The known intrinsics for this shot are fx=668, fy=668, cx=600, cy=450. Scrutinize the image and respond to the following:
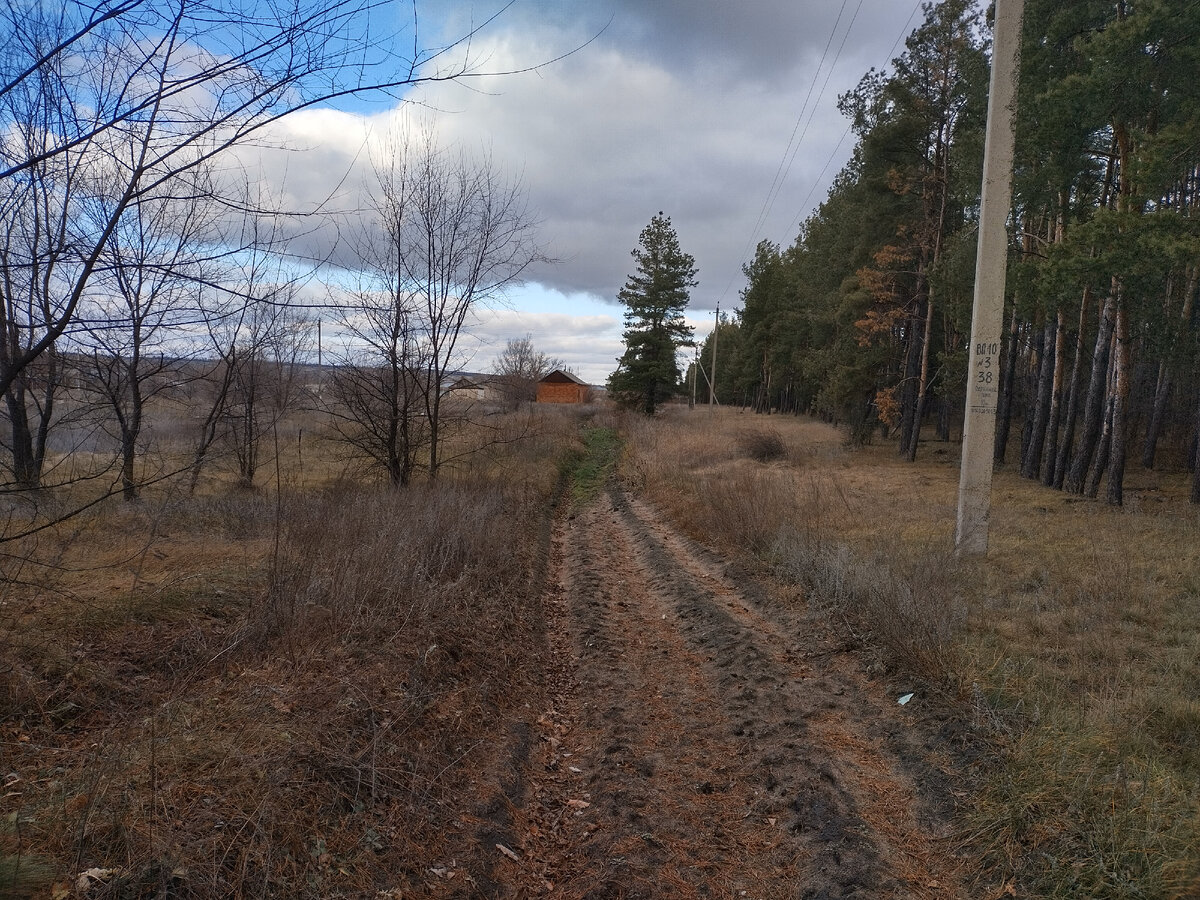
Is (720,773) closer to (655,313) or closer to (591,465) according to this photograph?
(591,465)

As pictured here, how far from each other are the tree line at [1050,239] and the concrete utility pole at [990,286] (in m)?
3.12

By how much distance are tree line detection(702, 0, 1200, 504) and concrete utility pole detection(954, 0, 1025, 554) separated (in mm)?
3120

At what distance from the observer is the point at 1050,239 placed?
680 inches

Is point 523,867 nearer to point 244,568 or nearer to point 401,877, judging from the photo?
point 401,877

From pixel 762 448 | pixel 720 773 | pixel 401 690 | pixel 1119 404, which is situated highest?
pixel 1119 404

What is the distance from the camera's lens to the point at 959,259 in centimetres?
1592

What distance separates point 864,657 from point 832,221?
30.6 m

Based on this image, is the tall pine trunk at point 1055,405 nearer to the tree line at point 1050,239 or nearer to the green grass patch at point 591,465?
the tree line at point 1050,239

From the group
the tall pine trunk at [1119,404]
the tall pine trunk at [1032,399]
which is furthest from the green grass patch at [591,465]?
the tall pine trunk at [1032,399]

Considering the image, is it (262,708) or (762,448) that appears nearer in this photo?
(262,708)

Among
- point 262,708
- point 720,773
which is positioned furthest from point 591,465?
point 262,708

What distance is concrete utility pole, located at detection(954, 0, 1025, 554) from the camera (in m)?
8.55

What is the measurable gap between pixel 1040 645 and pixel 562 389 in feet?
193

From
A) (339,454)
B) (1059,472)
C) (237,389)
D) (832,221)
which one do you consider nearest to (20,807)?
(339,454)
